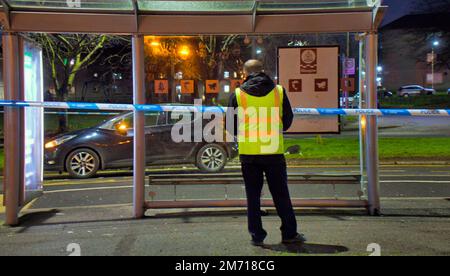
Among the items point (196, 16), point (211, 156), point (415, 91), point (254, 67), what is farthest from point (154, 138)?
point (415, 91)

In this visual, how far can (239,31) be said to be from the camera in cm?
643

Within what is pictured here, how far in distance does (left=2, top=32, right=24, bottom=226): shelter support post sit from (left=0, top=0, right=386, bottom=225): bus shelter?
0.01 metres

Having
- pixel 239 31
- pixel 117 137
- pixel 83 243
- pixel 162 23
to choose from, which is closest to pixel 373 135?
pixel 239 31

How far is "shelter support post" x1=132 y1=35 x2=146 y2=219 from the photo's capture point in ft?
20.8

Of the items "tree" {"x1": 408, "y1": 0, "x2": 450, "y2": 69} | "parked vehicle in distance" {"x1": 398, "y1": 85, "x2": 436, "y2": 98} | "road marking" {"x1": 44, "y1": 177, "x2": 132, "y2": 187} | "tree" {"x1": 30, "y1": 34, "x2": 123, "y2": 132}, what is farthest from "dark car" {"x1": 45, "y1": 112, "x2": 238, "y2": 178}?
"parked vehicle in distance" {"x1": 398, "y1": 85, "x2": 436, "y2": 98}

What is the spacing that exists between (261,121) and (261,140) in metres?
0.19

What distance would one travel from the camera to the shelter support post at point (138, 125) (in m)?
6.35

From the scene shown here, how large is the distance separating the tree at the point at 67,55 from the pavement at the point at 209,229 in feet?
38.8

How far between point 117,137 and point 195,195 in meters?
3.26

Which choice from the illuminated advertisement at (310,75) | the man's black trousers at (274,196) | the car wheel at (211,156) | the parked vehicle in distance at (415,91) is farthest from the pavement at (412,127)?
the parked vehicle in distance at (415,91)

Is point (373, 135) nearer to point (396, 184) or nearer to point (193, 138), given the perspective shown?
point (396, 184)

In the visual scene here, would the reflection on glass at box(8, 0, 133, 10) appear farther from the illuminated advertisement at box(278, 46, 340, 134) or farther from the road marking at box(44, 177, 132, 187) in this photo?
the road marking at box(44, 177, 132, 187)

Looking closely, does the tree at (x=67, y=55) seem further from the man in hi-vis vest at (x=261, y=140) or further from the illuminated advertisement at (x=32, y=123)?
the man in hi-vis vest at (x=261, y=140)
